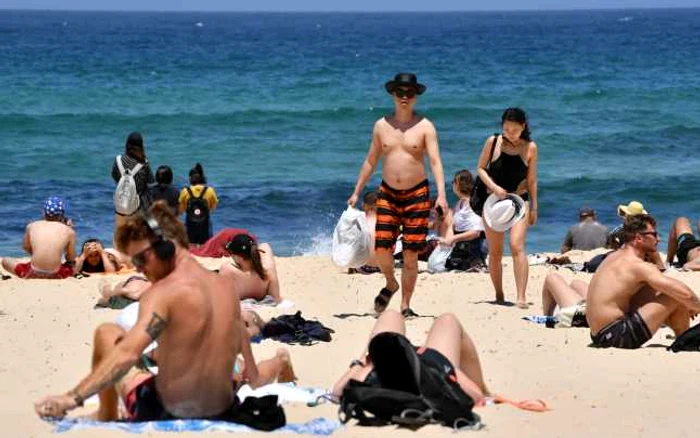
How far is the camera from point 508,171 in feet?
32.0

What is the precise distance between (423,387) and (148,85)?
35640 mm

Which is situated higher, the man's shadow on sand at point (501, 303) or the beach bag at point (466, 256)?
the man's shadow on sand at point (501, 303)

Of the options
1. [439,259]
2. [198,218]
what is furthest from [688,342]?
[198,218]

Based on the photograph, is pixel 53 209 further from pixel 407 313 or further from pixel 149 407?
pixel 149 407

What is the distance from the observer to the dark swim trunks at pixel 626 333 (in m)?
8.08

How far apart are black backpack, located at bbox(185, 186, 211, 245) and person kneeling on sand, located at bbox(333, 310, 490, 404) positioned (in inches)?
255

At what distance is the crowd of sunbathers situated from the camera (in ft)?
18.2

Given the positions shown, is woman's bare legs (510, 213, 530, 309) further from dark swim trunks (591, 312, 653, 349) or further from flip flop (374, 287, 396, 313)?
dark swim trunks (591, 312, 653, 349)

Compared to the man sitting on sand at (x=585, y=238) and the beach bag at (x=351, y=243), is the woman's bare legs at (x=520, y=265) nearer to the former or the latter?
the beach bag at (x=351, y=243)

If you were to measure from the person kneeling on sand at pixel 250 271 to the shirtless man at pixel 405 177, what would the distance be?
833 millimetres

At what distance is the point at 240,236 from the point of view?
943 cm

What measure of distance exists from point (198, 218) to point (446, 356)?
711 cm

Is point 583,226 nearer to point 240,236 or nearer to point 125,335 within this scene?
point 240,236

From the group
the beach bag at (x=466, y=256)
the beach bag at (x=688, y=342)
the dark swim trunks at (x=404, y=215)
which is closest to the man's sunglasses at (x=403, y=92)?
the dark swim trunks at (x=404, y=215)
